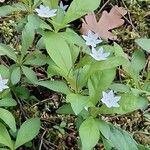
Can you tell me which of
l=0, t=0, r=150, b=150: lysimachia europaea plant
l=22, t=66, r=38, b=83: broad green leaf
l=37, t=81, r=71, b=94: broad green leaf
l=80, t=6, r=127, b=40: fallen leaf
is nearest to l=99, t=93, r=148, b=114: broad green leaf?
l=0, t=0, r=150, b=150: lysimachia europaea plant

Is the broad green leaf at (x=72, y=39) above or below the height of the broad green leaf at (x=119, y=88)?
above

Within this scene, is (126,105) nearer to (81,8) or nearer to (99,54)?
(99,54)

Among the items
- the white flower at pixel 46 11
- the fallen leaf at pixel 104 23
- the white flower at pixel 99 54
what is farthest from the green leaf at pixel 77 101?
the fallen leaf at pixel 104 23

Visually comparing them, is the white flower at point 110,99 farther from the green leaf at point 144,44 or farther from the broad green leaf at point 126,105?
the green leaf at point 144,44

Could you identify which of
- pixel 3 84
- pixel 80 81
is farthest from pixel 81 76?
pixel 3 84

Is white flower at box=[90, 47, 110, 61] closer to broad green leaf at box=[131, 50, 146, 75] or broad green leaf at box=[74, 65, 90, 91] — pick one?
broad green leaf at box=[74, 65, 90, 91]

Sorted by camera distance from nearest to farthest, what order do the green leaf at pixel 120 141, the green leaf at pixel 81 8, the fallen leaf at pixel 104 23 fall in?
1. the green leaf at pixel 120 141
2. the green leaf at pixel 81 8
3. the fallen leaf at pixel 104 23

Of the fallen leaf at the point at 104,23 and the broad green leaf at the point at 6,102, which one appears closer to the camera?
the broad green leaf at the point at 6,102

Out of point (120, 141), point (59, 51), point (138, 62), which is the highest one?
point (59, 51)
